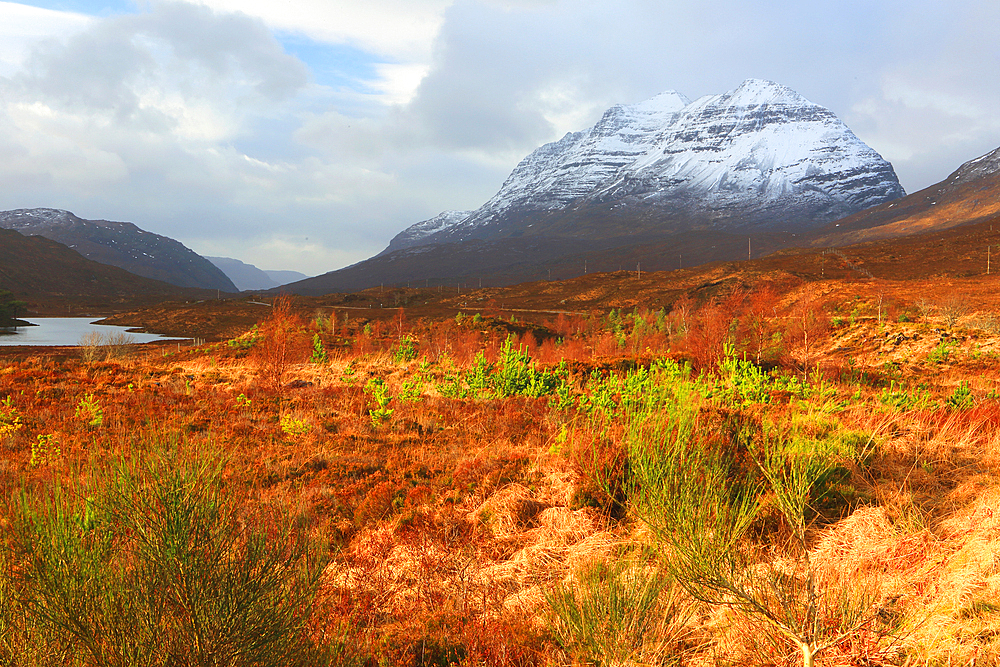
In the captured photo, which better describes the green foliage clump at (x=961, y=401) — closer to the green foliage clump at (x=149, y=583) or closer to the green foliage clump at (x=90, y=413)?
the green foliage clump at (x=149, y=583)

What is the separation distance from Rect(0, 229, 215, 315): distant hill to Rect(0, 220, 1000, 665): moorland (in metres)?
114

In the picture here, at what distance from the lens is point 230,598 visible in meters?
2.04

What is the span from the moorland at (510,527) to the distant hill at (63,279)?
375 ft

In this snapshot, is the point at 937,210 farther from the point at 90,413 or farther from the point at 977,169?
the point at 90,413

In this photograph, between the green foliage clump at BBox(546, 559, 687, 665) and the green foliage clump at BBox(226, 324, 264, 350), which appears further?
the green foliage clump at BBox(226, 324, 264, 350)

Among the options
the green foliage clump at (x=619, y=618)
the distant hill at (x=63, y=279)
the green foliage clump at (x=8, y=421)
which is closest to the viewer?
the green foliage clump at (x=619, y=618)

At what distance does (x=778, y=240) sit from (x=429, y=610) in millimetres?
155531

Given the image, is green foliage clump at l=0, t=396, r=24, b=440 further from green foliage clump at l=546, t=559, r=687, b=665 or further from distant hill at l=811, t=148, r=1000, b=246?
distant hill at l=811, t=148, r=1000, b=246

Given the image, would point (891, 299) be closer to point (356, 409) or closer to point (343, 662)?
point (356, 409)

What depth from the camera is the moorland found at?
203 centimetres

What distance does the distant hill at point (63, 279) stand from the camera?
109 metres

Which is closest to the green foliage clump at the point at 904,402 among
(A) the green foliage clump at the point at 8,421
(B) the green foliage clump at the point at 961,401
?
(B) the green foliage clump at the point at 961,401

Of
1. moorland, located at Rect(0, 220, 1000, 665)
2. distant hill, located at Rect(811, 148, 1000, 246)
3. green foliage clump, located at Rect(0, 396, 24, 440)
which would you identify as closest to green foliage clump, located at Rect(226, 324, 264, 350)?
moorland, located at Rect(0, 220, 1000, 665)

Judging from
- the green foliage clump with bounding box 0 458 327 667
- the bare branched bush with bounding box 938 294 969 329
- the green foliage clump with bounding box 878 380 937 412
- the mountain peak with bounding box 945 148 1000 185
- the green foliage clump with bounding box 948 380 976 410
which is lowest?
the green foliage clump with bounding box 948 380 976 410
